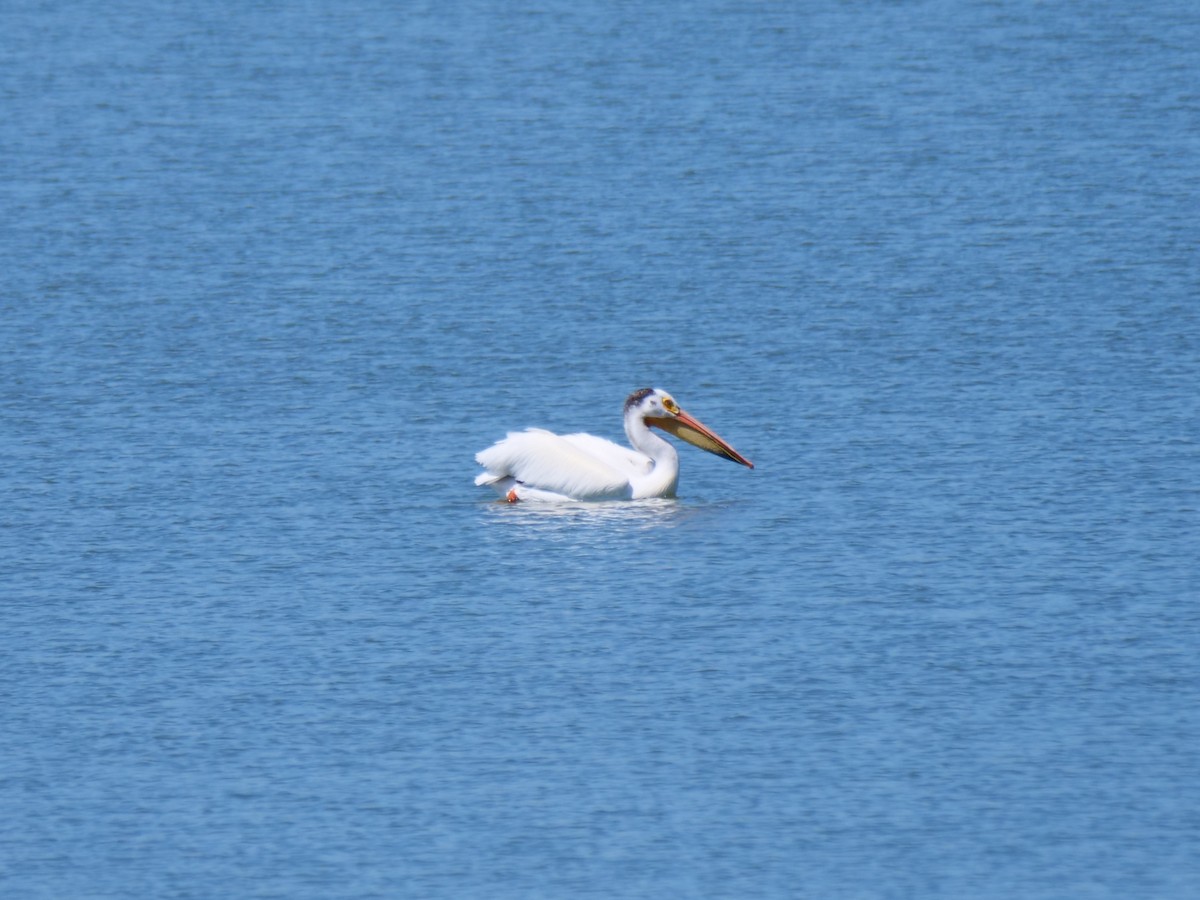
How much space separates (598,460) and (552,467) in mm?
→ 281

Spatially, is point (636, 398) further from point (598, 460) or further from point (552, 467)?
point (552, 467)

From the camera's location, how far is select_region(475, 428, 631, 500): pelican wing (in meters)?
12.5

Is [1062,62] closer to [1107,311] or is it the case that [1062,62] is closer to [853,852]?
[1107,311]

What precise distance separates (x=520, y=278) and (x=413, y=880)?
9.84 meters

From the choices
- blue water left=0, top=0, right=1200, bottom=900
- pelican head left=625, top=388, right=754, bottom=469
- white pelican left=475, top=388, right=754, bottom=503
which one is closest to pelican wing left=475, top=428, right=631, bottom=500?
white pelican left=475, top=388, right=754, bottom=503

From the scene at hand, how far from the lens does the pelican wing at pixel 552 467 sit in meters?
12.5

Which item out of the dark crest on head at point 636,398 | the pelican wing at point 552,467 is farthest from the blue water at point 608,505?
the dark crest on head at point 636,398

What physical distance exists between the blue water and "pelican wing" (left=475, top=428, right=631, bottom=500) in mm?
122

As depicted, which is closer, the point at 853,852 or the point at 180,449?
the point at 853,852

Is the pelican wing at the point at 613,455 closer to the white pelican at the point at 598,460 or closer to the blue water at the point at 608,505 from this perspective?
the white pelican at the point at 598,460


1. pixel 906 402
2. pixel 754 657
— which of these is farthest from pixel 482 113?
pixel 754 657

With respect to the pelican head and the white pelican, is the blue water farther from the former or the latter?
the pelican head

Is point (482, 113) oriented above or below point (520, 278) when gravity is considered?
above

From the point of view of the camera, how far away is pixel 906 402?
14.0 metres
